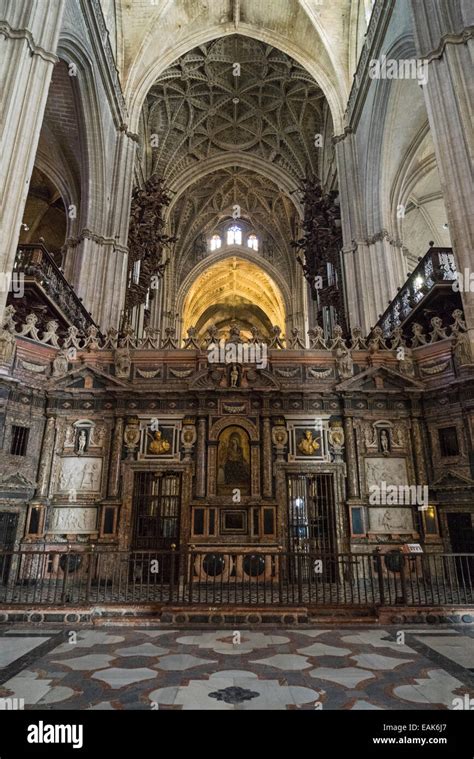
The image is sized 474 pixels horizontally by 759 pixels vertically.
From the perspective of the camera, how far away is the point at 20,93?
9719 millimetres

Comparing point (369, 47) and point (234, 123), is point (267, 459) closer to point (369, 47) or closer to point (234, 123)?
point (369, 47)

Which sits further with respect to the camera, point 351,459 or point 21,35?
point 351,459

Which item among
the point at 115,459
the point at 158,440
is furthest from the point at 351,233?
the point at 115,459

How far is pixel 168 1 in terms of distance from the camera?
20688 mm

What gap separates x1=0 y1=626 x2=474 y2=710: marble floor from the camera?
343cm

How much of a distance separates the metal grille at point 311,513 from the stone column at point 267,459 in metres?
0.51

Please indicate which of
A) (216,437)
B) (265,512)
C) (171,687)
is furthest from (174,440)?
(171,687)

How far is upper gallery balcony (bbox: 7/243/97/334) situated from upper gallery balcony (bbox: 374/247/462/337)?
9.42 meters

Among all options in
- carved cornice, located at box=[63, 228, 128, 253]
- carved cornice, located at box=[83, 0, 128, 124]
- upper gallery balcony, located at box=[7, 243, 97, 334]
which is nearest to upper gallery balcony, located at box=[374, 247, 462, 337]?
upper gallery balcony, located at box=[7, 243, 97, 334]

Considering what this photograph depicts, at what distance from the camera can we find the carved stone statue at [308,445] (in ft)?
33.9

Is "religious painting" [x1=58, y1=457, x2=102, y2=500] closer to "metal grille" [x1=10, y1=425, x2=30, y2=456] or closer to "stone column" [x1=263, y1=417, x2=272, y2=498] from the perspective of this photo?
"metal grille" [x1=10, y1=425, x2=30, y2=456]

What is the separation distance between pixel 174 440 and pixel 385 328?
818 cm

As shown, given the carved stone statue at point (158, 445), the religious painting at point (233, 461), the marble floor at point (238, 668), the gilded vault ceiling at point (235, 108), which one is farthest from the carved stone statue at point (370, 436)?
the gilded vault ceiling at point (235, 108)

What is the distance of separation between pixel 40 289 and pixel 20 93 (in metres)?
4.13
